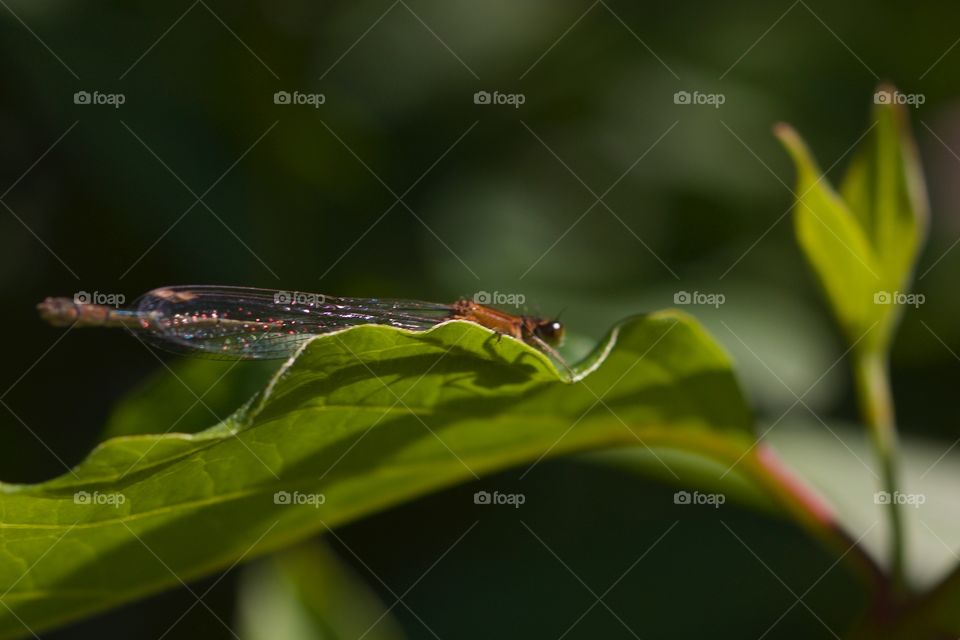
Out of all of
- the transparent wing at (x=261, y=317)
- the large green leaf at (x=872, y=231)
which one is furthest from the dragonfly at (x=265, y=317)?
the large green leaf at (x=872, y=231)

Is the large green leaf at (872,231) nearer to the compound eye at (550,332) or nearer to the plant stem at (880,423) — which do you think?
the plant stem at (880,423)

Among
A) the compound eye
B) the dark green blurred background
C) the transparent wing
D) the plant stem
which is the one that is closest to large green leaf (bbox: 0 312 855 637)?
the plant stem

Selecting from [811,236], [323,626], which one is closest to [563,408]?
[811,236]

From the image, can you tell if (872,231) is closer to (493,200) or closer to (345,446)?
(345,446)

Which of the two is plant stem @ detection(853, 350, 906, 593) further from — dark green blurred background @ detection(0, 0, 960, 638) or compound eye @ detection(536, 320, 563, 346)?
dark green blurred background @ detection(0, 0, 960, 638)

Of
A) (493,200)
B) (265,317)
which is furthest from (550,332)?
(493,200)

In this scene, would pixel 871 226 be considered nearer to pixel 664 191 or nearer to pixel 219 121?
pixel 664 191
